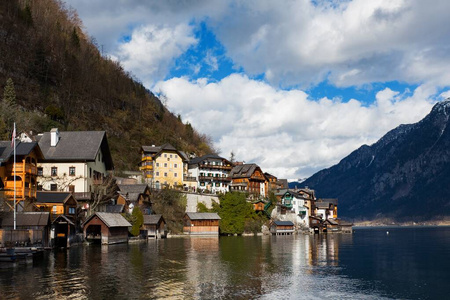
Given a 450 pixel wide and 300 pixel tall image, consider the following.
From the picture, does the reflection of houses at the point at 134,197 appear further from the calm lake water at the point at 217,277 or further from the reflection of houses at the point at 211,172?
the reflection of houses at the point at 211,172

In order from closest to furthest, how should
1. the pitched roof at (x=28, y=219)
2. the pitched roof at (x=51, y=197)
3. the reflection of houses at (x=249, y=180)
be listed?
1. the pitched roof at (x=28, y=219)
2. the pitched roof at (x=51, y=197)
3. the reflection of houses at (x=249, y=180)

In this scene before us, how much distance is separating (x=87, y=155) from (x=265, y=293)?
50448 millimetres

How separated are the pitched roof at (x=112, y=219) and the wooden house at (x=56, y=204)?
3444 millimetres

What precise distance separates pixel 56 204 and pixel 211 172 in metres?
73.5

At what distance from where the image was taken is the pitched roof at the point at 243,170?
139 metres

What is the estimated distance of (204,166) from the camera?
13275 centimetres

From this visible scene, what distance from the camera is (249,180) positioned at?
452ft

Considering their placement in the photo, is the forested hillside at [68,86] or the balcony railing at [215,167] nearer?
the forested hillside at [68,86]

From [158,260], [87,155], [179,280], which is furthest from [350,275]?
[87,155]

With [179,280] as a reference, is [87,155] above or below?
above

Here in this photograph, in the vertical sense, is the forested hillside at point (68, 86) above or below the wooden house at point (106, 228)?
above

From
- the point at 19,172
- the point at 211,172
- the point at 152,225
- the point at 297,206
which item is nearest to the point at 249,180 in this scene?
the point at 211,172

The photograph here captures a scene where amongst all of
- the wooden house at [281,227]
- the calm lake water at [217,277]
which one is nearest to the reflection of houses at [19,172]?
the calm lake water at [217,277]

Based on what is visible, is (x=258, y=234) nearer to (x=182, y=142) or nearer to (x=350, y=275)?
(x=182, y=142)
